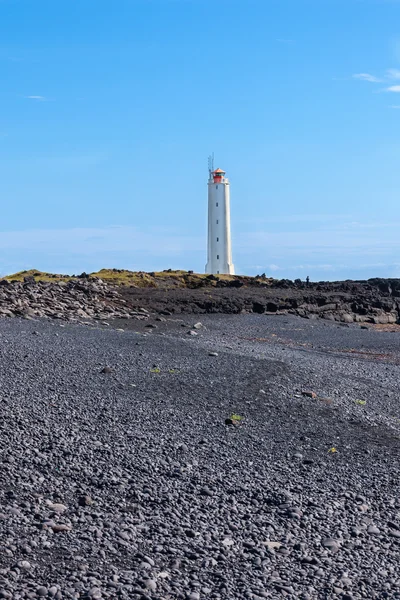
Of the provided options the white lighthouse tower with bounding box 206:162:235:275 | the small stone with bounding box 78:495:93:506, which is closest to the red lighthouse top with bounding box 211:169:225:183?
the white lighthouse tower with bounding box 206:162:235:275

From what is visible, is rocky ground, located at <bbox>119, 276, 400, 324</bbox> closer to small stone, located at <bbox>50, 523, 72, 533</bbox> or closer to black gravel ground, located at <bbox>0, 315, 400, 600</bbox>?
black gravel ground, located at <bbox>0, 315, 400, 600</bbox>

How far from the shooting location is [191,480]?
8.78 meters

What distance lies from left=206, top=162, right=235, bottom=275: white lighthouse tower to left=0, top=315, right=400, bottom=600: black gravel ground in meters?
44.0

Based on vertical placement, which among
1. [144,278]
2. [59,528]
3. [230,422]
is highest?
[144,278]

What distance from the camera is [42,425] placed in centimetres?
1027

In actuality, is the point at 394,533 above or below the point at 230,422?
below

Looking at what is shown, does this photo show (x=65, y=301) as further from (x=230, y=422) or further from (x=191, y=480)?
(x=191, y=480)

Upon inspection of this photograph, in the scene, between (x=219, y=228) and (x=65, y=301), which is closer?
(x=65, y=301)

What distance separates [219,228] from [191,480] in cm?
5273

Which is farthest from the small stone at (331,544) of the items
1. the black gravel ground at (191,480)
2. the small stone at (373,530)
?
the small stone at (373,530)

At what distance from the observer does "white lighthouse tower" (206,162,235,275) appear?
6059cm

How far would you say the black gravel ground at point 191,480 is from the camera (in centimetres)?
648

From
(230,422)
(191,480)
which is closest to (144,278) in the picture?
(230,422)

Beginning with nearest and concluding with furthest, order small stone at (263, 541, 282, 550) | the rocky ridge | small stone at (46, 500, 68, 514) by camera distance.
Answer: small stone at (263, 541, 282, 550), small stone at (46, 500, 68, 514), the rocky ridge
